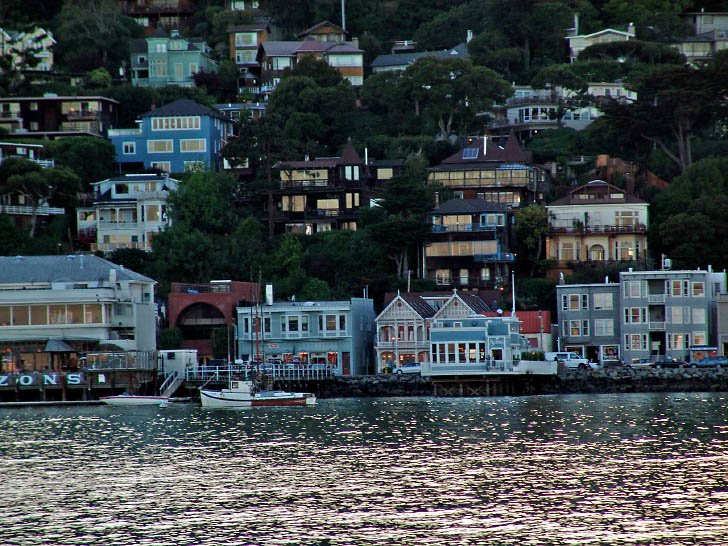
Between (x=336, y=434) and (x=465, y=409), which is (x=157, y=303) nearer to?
(x=465, y=409)

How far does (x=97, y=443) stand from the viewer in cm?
5806

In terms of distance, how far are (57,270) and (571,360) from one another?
39.5 meters

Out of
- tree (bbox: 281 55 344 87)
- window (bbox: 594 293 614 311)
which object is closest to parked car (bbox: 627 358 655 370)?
window (bbox: 594 293 614 311)

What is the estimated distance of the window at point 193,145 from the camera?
13012 cm

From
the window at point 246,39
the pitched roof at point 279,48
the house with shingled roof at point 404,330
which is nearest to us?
the house with shingled roof at point 404,330

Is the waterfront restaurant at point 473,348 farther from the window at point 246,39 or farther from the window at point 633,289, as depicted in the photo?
the window at point 246,39

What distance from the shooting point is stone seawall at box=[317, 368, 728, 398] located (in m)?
86.4

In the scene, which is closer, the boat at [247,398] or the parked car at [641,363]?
the boat at [247,398]

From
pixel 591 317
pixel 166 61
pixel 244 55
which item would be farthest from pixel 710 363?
pixel 244 55

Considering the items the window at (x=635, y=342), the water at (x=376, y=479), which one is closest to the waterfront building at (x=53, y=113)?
the window at (x=635, y=342)

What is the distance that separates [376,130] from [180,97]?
24.2 metres

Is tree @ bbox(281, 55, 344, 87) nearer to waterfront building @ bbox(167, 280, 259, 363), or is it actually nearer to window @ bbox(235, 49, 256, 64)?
window @ bbox(235, 49, 256, 64)

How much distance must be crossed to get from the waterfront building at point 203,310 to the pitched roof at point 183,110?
3381 centimetres

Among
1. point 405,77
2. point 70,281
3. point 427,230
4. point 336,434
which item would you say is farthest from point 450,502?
point 405,77
